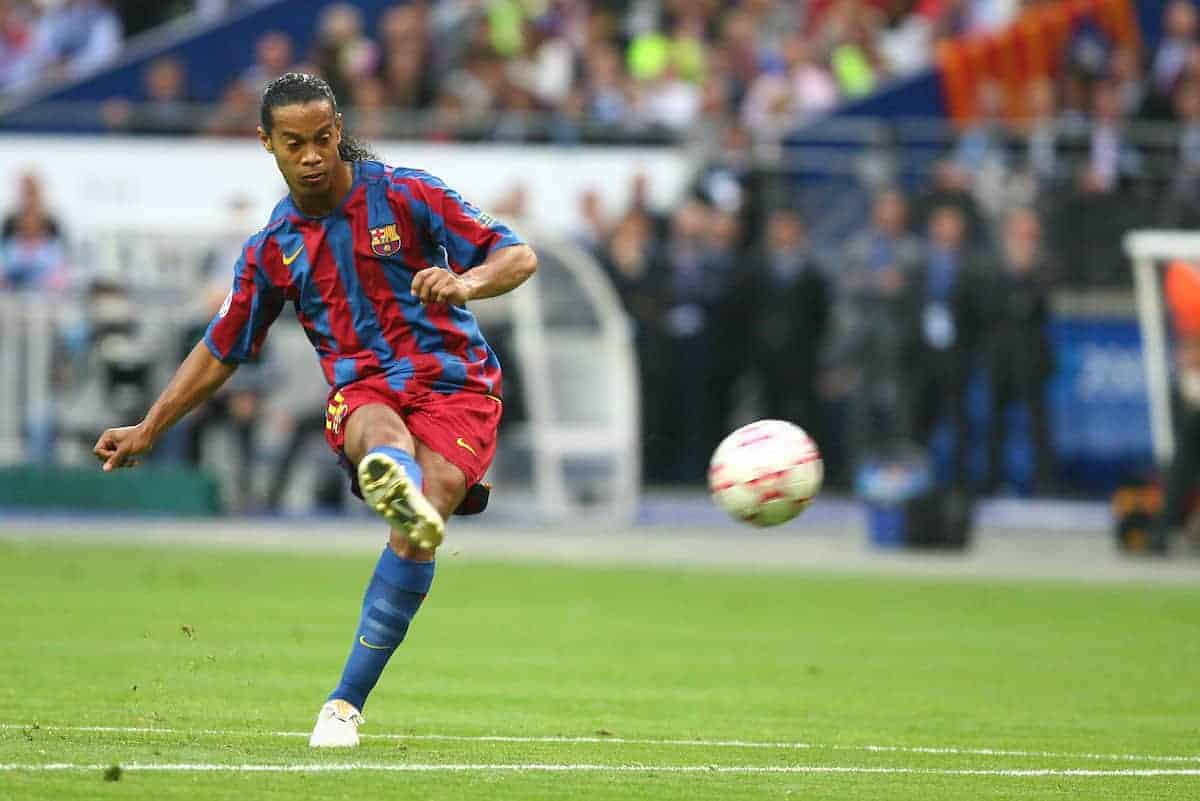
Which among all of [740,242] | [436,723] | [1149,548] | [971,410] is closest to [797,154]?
[740,242]

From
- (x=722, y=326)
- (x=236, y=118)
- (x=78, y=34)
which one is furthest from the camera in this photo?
(x=78, y=34)

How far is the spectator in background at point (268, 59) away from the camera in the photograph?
23.0 meters

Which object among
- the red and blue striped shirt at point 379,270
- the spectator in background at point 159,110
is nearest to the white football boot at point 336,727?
the red and blue striped shirt at point 379,270

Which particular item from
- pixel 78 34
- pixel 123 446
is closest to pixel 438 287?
pixel 123 446

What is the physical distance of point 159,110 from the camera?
22734 millimetres

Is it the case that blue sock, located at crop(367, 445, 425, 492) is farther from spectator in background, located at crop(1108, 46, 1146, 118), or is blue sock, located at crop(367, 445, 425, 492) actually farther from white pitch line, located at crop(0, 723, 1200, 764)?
spectator in background, located at crop(1108, 46, 1146, 118)

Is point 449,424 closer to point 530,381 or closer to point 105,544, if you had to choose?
point 105,544

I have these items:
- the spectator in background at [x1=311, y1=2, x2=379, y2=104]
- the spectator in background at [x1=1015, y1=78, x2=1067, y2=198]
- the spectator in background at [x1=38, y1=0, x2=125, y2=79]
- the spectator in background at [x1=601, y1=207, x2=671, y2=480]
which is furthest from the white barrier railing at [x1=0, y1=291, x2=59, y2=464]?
the spectator in background at [x1=1015, y1=78, x2=1067, y2=198]

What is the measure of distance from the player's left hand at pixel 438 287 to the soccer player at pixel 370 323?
155 millimetres

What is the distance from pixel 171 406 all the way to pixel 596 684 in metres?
3.01

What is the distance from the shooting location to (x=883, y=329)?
69.3 ft

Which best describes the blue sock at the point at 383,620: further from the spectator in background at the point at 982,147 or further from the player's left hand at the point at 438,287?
the spectator in background at the point at 982,147

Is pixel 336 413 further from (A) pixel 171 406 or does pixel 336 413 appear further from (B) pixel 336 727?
(B) pixel 336 727

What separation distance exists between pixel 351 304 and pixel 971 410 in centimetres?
A: 1366
